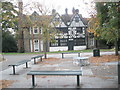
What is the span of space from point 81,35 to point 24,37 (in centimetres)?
1202

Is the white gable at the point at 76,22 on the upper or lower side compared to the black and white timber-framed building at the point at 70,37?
upper

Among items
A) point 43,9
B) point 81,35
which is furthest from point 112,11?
point 81,35

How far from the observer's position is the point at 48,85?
5617 mm

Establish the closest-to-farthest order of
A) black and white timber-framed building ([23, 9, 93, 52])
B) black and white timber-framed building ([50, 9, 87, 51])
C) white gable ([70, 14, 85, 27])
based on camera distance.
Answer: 1. black and white timber-framed building ([23, 9, 93, 52])
2. black and white timber-framed building ([50, 9, 87, 51])
3. white gable ([70, 14, 85, 27])

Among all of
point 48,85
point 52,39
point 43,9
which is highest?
point 43,9

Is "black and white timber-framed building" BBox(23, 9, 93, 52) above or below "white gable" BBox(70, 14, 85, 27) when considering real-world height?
below

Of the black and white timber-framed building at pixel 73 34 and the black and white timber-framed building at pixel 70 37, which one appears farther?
the black and white timber-framed building at pixel 73 34

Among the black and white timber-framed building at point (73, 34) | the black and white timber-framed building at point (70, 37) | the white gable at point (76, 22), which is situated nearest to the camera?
the black and white timber-framed building at point (70, 37)

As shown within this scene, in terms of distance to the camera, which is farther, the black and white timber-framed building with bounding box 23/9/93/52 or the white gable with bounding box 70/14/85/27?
the white gable with bounding box 70/14/85/27

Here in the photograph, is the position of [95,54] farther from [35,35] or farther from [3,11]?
[35,35]

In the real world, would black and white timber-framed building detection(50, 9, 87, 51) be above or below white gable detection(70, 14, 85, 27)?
below

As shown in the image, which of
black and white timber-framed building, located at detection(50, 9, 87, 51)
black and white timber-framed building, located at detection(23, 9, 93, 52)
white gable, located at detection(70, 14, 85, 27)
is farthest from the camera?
white gable, located at detection(70, 14, 85, 27)

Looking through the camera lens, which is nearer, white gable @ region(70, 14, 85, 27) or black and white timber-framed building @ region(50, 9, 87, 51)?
black and white timber-framed building @ region(50, 9, 87, 51)

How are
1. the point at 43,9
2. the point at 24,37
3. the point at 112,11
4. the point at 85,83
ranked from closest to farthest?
1. the point at 112,11
2. the point at 85,83
3. the point at 43,9
4. the point at 24,37
